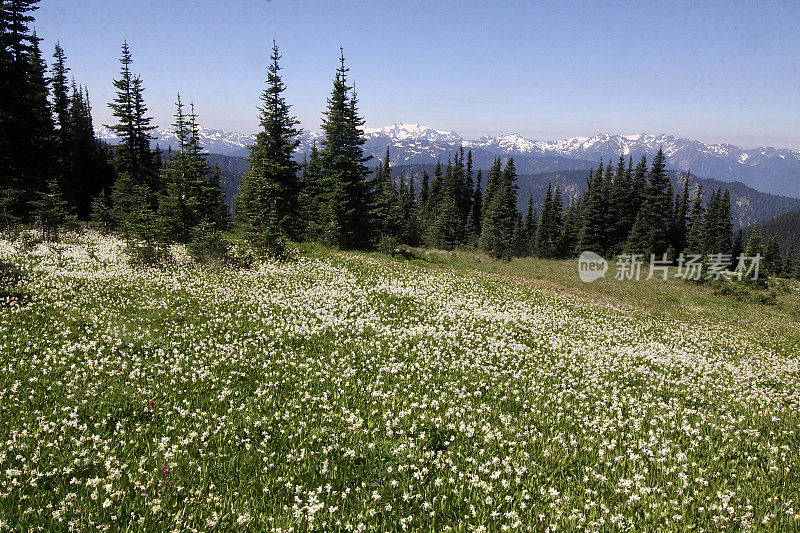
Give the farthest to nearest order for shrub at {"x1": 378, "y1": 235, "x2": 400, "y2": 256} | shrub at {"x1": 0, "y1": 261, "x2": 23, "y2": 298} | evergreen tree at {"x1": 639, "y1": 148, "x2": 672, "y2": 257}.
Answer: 1. evergreen tree at {"x1": 639, "y1": 148, "x2": 672, "y2": 257}
2. shrub at {"x1": 378, "y1": 235, "x2": 400, "y2": 256}
3. shrub at {"x1": 0, "y1": 261, "x2": 23, "y2": 298}

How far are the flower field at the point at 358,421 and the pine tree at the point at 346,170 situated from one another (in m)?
17.6

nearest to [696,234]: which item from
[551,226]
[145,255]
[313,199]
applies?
[551,226]

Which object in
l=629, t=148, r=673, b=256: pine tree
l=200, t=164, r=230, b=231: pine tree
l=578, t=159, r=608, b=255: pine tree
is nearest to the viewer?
l=200, t=164, r=230, b=231: pine tree

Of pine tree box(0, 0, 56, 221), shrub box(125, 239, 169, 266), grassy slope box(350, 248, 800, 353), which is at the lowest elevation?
grassy slope box(350, 248, 800, 353)

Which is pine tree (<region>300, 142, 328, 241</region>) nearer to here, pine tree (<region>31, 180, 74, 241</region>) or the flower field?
pine tree (<region>31, 180, 74, 241</region>)

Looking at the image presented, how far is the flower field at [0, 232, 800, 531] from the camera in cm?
473

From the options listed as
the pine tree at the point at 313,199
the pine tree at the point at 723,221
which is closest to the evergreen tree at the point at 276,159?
the pine tree at the point at 313,199

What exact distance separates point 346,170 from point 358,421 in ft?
89.0

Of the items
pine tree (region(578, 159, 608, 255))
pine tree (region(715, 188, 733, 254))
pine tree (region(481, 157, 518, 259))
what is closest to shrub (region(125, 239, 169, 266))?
pine tree (region(481, 157, 518, 259))

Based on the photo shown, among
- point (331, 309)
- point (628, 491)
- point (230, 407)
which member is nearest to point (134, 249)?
point (331, 309)

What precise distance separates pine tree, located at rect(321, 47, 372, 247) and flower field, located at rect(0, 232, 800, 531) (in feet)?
57.7

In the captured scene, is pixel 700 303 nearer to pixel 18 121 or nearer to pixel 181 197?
pixel 181 197

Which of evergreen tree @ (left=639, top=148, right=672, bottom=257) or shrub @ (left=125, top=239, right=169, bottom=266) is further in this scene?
evergreen tree @ (left=639, top=148, right=672, bottom=257)

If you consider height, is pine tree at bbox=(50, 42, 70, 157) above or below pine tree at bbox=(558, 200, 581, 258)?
above
